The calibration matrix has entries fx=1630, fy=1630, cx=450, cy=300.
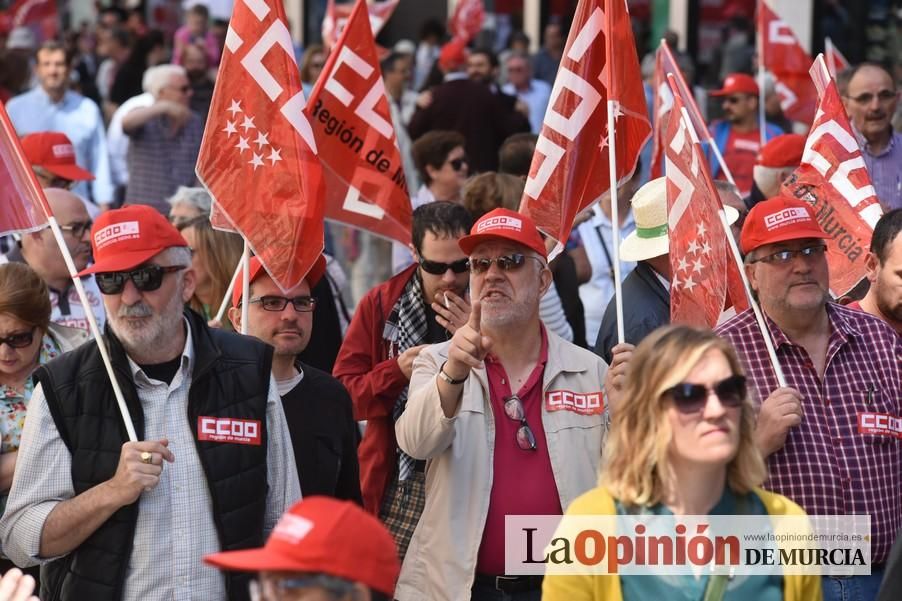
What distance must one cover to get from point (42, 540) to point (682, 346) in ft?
6.72

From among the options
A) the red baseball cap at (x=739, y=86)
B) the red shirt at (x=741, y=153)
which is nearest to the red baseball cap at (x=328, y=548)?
the red shirt at (x=741, y=153)

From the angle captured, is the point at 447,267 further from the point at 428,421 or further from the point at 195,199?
the point at 195,199

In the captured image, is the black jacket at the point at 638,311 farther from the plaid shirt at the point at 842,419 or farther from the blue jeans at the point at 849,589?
the blue jeans at the point at 849,589

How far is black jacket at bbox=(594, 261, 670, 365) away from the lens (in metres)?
6.46

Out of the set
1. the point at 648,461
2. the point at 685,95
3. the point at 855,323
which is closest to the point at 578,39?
the point at 685,95

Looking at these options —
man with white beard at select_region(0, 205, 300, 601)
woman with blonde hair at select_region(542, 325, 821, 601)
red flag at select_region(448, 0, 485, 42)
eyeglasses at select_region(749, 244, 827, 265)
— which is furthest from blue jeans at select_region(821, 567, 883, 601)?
red flag at select_region(448, 0, 485, 42)

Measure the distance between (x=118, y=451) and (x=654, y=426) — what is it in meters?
1.72

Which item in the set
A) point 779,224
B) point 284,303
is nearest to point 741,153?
point 284,303

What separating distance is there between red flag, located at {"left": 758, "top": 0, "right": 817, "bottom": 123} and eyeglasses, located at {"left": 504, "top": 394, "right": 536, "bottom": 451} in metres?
7.05

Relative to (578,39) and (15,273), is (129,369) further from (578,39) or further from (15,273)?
(578,39)

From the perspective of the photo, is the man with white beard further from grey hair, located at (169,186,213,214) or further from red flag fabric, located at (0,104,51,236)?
grey hair, located at (169,186,213,214)

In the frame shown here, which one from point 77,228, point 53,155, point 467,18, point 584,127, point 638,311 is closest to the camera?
point 638,311

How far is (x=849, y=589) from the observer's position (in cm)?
524

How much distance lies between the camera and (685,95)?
760cm
